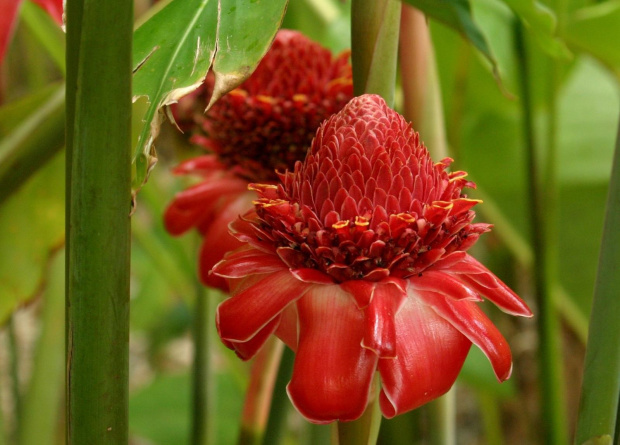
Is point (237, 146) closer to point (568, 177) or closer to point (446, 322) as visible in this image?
point (446, 322)

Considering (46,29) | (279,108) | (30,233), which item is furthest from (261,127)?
(46,29)

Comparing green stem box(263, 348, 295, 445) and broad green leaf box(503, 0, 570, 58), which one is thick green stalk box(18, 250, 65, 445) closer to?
green stem box(263, 348, 295, 445)

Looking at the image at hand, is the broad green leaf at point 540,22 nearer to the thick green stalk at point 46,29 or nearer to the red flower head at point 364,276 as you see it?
the red flower head at point 364,276

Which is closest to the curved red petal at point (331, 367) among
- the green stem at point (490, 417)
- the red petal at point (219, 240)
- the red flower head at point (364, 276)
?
the red flower head at point (364, 276)

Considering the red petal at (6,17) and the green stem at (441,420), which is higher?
the red petal at (6,17)

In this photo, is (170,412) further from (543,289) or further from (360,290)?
(360,290)

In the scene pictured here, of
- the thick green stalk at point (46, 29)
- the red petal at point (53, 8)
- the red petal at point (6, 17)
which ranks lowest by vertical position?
the red petal at point (6, 17)
